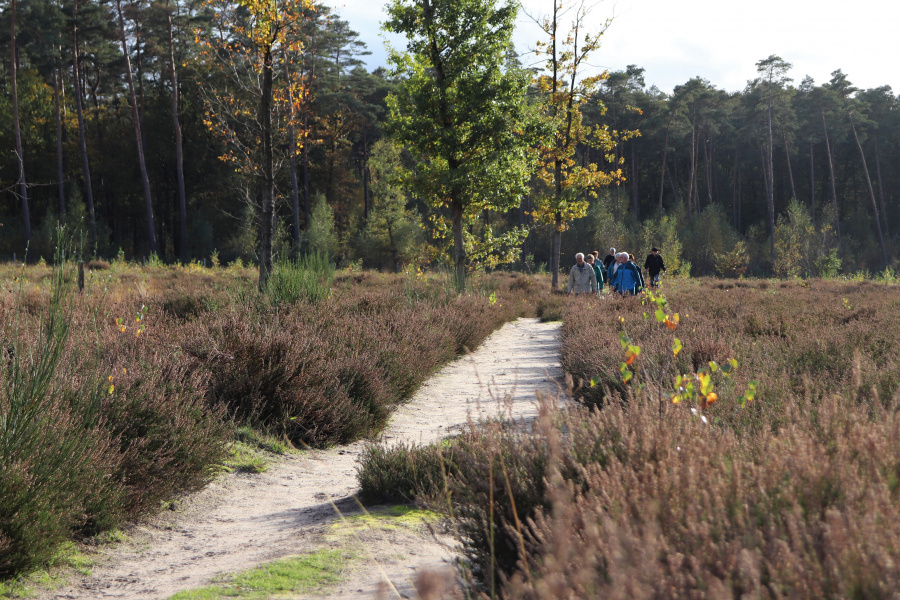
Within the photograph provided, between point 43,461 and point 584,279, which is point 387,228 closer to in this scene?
point 584,279

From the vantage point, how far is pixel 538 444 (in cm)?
335

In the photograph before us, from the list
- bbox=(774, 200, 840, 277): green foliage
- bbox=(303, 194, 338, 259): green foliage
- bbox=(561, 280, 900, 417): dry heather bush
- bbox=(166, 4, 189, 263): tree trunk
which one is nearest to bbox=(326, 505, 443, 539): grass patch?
bbox=(561, 280, 900, 417): dry heather bush

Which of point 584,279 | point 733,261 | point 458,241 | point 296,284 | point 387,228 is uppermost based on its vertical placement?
point 387,228

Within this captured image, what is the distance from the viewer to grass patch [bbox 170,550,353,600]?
123 inches

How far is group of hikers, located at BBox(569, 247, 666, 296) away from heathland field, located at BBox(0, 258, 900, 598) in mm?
6847

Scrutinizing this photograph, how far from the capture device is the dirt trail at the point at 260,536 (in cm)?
338

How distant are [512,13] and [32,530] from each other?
682 inches

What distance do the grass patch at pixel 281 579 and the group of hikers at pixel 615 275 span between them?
1267cm

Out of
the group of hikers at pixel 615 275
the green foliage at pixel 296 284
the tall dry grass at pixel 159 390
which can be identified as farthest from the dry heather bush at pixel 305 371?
the group of hikers at pixel 615 275


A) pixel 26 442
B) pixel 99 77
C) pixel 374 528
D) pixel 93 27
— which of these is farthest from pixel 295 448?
pixel 99 77

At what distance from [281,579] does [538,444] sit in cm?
142

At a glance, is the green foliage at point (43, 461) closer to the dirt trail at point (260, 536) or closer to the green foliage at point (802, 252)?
the dirt trail at point (260, 536)

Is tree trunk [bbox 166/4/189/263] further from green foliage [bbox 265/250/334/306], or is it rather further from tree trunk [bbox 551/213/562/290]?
green foliage [bbox 265/250/334/306]

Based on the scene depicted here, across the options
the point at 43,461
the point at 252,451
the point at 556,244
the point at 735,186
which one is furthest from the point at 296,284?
the point at 735,186
